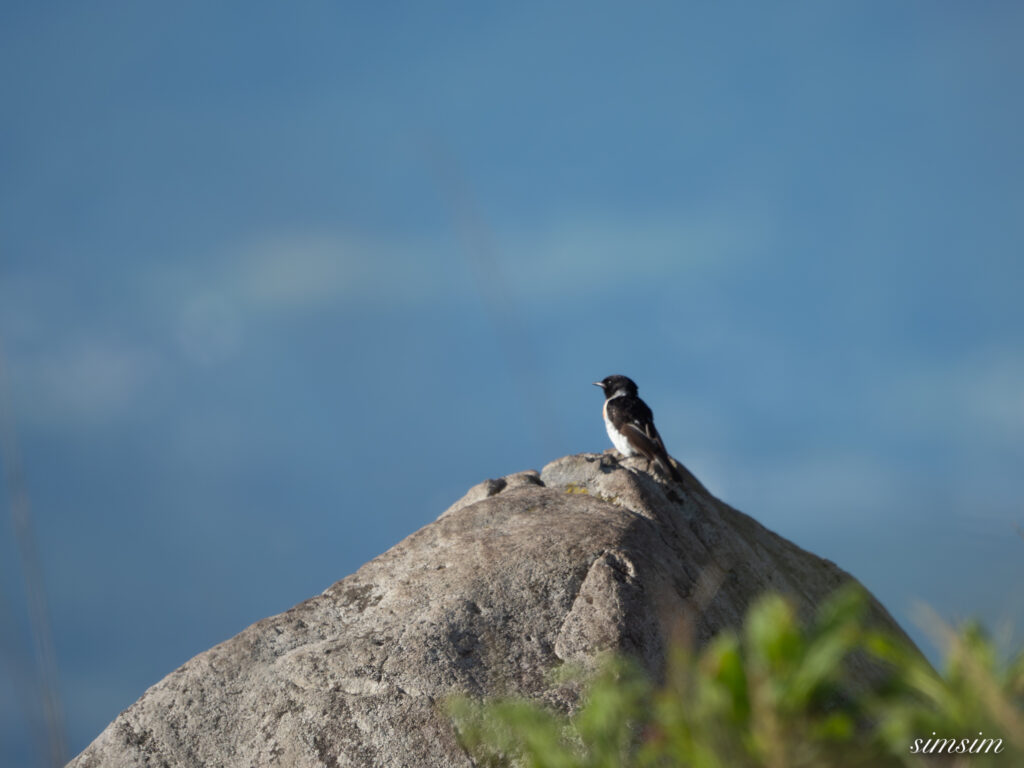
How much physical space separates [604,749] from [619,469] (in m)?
6.85

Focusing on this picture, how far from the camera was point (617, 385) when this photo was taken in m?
12.7

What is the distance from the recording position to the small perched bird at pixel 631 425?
32.8ft

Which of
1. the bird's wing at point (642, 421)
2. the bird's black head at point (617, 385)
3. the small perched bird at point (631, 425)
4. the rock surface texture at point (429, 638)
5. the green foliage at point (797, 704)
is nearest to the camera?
the green foliage at point (797, 704)

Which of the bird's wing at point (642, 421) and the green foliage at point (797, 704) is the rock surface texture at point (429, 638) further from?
the green foliage at point (797, 704)

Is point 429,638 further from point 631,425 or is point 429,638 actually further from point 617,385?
point 617,385

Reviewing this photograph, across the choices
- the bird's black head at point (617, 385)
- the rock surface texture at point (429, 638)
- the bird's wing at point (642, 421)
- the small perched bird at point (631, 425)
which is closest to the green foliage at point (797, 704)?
the rock surface texture at point (429, 638)

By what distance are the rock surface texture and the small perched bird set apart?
2.25 meters

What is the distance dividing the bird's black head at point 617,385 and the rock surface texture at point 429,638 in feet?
15.6

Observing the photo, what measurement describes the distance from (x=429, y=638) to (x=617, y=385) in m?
7.05

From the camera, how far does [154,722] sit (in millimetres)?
6438

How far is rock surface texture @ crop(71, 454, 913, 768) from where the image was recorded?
19.0 feet

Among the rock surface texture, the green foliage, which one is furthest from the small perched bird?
the green foliage

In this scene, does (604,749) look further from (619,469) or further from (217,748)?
(619,469)

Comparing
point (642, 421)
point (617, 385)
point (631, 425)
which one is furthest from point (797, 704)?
point (617, 385)
